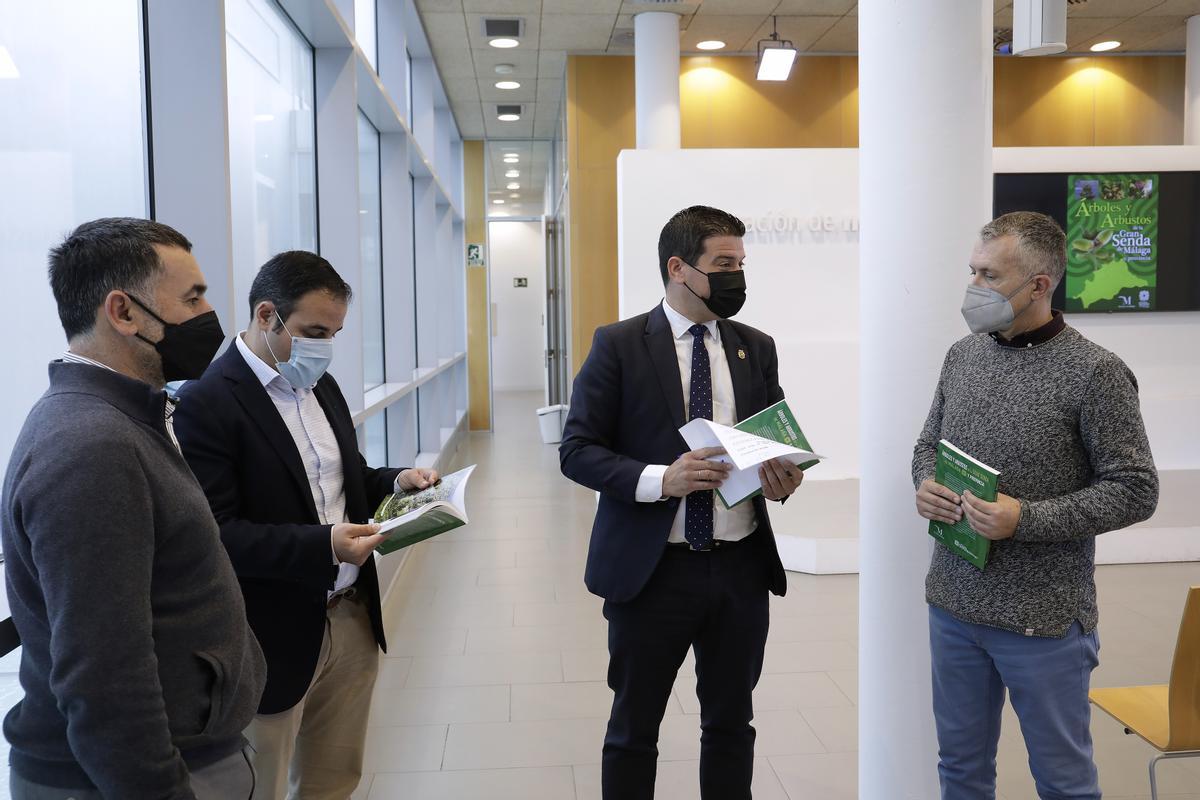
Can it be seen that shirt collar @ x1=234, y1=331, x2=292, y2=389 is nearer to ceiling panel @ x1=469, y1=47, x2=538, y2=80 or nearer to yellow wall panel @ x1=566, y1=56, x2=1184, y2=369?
yellow wall panel @ x1=566, y1=56, x2=1184, y2=369

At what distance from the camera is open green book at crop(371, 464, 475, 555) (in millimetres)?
2045

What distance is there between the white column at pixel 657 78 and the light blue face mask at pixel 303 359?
22.3ft

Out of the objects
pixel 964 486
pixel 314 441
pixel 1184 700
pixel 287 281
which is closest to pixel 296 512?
pixel 314 441

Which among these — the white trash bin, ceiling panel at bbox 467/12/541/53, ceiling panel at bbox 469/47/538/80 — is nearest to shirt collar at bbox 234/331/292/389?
ceiling panel at bbox 467/12/541/53

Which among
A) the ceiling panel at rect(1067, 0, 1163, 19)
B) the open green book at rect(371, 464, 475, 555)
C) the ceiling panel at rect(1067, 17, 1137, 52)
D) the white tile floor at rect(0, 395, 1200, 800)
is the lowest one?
the white tile floor at rect(0, 395, 1200, 800)

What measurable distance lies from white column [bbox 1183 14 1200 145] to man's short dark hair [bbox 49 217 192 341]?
10.2m

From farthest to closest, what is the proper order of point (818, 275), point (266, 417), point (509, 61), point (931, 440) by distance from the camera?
point (509, 61), point (818, 275), point (931, 440), point (266, 417)

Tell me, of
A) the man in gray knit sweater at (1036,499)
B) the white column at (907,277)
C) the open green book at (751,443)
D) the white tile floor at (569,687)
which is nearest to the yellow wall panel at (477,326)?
the white tile floor at (569,687)

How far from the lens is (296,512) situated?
85.9 inches

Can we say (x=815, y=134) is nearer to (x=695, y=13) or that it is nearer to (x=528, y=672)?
(x=695, y=13)

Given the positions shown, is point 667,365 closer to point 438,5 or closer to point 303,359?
point 303,359

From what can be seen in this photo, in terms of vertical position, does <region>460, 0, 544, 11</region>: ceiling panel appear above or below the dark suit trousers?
above

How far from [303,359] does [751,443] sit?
41.0 inches

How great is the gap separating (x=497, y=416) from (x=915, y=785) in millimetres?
14002
